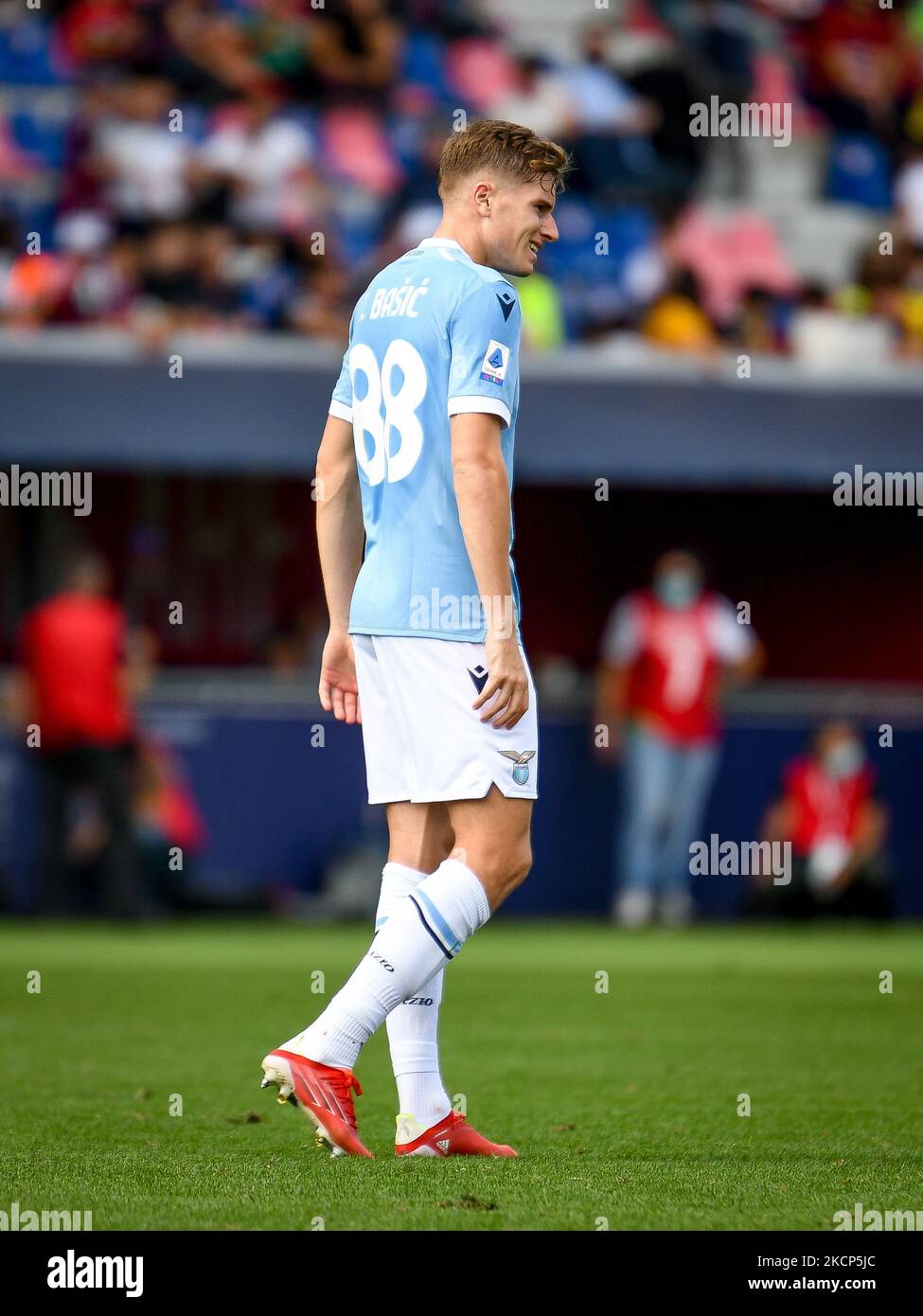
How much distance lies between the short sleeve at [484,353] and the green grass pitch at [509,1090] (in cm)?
171

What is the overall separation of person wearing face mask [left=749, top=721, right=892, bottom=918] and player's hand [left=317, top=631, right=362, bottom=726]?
968 centimetres

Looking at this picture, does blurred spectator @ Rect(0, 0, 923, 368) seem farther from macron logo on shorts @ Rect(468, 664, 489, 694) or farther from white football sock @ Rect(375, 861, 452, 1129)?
macron logo on shorts @ Rect(468, 664, 489, 694)

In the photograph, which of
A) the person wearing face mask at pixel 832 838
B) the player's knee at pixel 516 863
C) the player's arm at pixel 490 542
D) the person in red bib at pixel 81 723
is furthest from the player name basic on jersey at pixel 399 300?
the person wearing face mask at pixel 832 838

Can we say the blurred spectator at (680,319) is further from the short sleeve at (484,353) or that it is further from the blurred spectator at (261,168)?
the short sleeve at (484,353)

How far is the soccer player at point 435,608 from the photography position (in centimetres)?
488

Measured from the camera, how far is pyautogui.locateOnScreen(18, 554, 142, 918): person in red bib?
13367 mm

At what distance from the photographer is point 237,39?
58.9ft

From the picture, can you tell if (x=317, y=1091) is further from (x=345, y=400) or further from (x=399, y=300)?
(x=399, y=300)

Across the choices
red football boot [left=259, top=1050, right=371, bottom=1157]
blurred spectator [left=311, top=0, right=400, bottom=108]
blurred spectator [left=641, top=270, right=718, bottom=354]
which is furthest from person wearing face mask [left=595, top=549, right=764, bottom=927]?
red football boot [left=259, top=1050, right=371, bottom=1157]

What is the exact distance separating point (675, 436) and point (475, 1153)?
10042 mm

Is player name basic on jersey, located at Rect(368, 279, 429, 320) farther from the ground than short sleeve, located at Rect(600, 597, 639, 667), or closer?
closer
